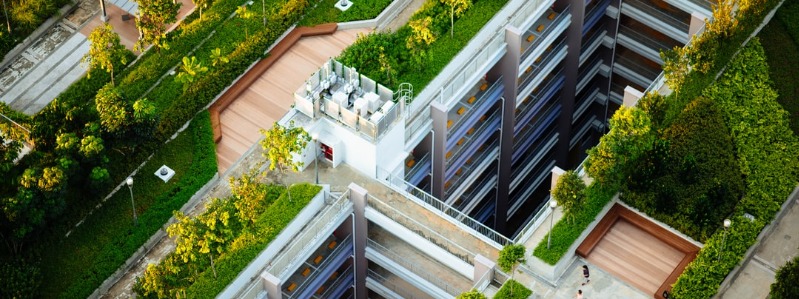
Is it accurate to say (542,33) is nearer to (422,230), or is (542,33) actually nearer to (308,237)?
(422,230)

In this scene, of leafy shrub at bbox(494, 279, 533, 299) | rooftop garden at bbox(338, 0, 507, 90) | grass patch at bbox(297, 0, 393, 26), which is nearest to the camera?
leafy shrub at bbox(494, 279, 533, 299)

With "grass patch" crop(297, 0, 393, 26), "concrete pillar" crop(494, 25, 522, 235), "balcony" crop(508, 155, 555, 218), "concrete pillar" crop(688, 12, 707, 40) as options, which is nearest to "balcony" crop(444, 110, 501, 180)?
"concrete pillar" crop(494, 25, 522, 235)

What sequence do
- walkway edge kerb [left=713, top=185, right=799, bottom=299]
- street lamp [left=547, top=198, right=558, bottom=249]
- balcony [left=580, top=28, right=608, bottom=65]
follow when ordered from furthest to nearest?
balcony [left=580, top=28, right=608, bottom=65]
walkway edge kerb [left=713, top=185, right=799, bottom=299]
street lamp [left=547, top=198, right=558, bottom=249]

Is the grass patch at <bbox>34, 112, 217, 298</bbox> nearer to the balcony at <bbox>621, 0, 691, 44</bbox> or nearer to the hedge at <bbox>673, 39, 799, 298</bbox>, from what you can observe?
the hedge at <bbox>673, 39, 799, 298</bbox>

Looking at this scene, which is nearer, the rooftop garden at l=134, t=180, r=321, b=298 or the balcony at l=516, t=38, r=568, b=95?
the rooftop garden at l=134, t=180, r=321, b=298

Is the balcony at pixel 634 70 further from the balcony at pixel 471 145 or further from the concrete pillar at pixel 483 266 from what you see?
the concrete pillar at pixel 483 266

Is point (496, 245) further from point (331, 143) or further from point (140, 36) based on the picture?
point (140, 36)

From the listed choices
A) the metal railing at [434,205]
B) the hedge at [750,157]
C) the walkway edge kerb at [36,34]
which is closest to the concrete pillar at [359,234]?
the metal railing at [434,205]
